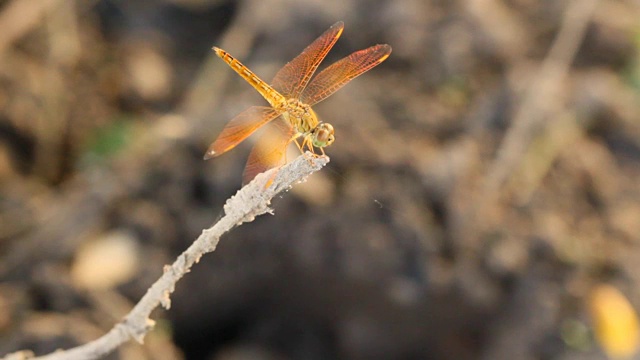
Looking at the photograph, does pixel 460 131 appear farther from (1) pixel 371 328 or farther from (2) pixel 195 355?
(2) pixel 195 355

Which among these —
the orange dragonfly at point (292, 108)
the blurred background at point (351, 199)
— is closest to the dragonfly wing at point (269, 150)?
the orange dragonfly at point (292, 108)

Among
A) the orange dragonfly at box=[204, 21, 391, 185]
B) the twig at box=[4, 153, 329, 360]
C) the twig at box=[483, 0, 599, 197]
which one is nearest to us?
the twig at box=[4, 153, 329, 360]

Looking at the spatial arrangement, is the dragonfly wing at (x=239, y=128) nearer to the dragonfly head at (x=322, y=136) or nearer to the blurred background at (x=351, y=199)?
the dragonfly head at (x=322, y=136)

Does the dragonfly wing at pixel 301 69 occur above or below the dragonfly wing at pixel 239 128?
above

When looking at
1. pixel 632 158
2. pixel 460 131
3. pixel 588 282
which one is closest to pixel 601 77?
pixel 632 158

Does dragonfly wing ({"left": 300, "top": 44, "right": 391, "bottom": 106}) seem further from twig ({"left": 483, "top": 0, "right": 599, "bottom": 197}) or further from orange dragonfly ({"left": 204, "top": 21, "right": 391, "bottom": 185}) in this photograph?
twig ({"left": 483, "top": 0, "right": 599, "bottom": 197})

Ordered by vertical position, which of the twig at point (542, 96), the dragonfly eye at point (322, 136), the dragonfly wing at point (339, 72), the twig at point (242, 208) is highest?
the twig at point (542, 96)

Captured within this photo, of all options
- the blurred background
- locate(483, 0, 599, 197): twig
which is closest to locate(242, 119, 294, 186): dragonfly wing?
the blurred background

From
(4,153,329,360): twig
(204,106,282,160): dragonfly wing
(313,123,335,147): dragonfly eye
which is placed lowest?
(4,153,329,360): twig

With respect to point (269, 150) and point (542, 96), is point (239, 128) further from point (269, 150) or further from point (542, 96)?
point (542, 96)
